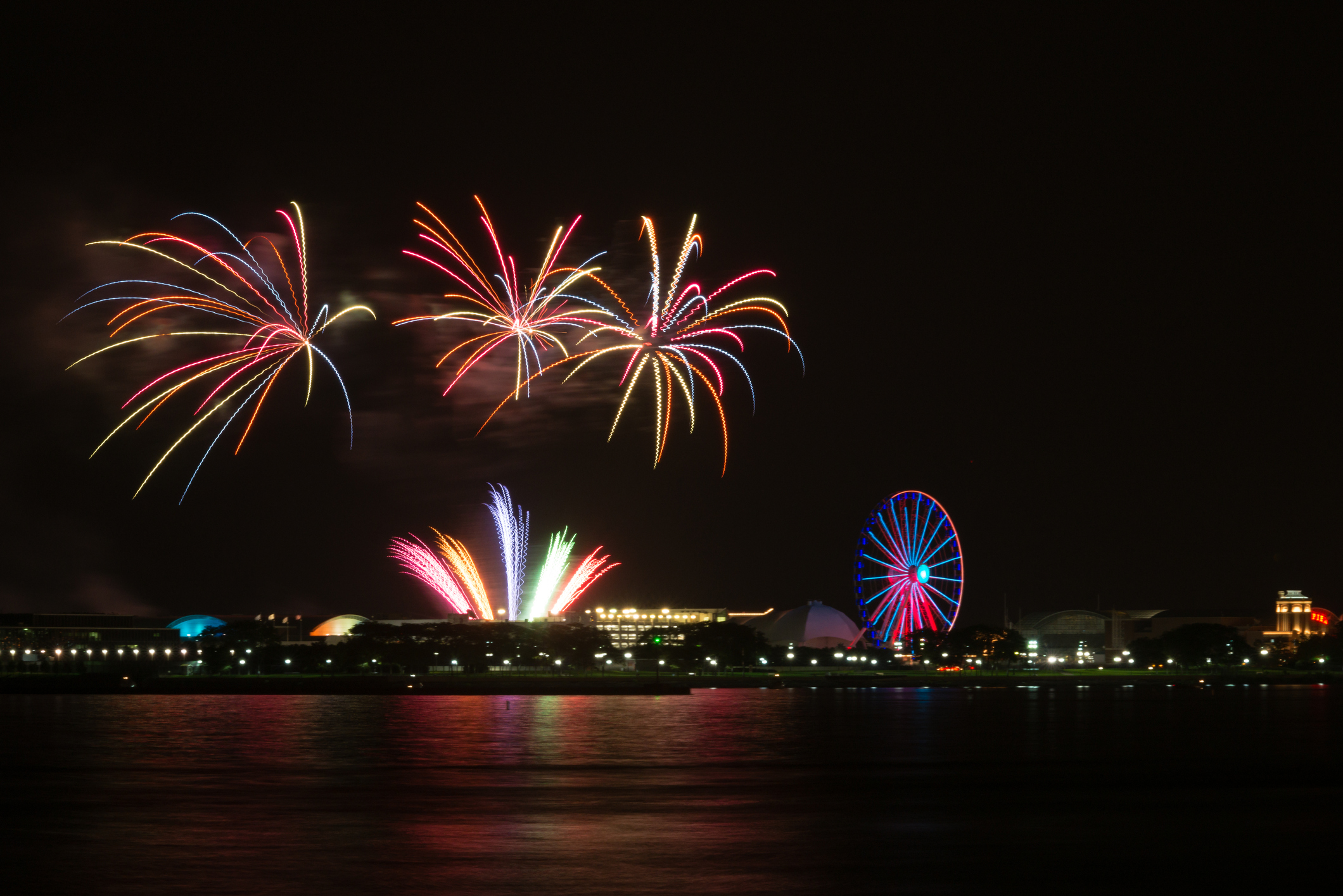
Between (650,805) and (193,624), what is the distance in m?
170

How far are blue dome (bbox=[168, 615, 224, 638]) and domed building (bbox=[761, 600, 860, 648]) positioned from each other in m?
78.5

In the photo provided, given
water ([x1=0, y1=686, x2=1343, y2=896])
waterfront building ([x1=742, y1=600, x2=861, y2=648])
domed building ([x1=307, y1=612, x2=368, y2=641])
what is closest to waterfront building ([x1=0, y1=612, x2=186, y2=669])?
domed building ([x1=307, y1=612, x2=368, y2=641])

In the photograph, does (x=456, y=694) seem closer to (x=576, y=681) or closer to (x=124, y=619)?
(x=576, y=681)

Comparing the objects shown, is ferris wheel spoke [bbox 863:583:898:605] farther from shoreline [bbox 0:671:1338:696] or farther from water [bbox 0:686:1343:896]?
water [bbox 0:686:1343:896]

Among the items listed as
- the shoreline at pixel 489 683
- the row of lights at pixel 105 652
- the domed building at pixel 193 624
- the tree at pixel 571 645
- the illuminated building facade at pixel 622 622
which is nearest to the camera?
the shoreline at pixel 489 683

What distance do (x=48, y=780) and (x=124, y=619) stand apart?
157 meters

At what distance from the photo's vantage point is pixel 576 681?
10338 centimetres

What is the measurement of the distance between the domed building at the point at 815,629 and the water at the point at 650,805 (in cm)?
13676

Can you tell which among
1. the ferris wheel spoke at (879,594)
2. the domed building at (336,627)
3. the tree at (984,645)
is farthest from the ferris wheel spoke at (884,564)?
the domed building at (336,627)

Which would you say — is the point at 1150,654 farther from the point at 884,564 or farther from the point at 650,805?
the point at 650,805

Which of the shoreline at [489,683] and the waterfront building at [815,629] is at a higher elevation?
the waterfront building at [815,629]

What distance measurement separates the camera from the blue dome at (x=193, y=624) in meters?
180

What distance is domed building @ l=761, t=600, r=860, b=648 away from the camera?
633 ft

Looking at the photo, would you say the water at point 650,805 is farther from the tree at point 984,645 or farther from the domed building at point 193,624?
the domed building at point 193,624
